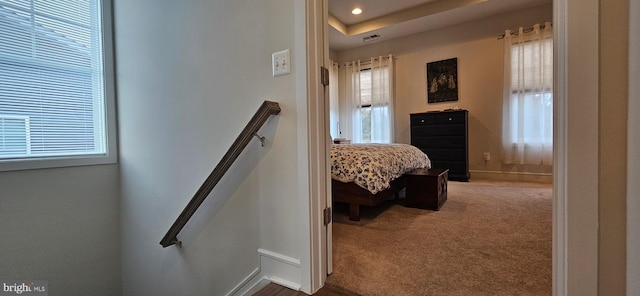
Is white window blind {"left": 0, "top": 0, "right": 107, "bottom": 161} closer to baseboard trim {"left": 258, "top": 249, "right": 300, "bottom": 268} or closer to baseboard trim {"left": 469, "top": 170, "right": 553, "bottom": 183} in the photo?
baseboard trim {"left": 258, "top": 249, "right": 300, "bottom": 268}

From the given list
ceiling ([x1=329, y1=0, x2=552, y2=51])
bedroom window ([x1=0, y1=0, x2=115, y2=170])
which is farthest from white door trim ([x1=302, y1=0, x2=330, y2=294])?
ceiling ([x1=329, y1=0, x2=552, y2=51])

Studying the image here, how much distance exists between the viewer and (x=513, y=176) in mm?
4066

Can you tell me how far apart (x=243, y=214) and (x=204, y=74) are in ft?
3.09

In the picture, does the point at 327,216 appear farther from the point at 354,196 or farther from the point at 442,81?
the point at 442,81

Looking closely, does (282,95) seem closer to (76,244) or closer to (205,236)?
(205,236)

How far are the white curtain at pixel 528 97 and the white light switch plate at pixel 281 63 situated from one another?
4129 millimetres

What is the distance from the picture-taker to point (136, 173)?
2.27m

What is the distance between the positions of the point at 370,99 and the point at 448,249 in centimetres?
394

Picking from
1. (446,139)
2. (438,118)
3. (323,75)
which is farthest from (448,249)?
(438,118)

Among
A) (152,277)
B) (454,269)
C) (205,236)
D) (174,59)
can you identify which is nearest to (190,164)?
(205,236)

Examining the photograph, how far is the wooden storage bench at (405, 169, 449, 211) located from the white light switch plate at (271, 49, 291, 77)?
1.96 m

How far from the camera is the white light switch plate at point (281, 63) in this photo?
126 cm

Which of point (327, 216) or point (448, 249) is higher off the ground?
point (327, 216)

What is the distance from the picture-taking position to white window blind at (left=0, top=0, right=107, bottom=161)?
196 centimetres
